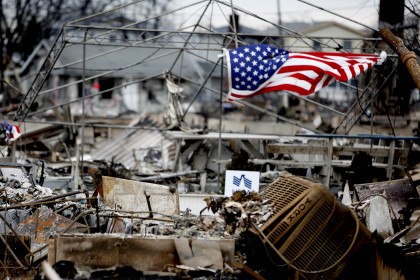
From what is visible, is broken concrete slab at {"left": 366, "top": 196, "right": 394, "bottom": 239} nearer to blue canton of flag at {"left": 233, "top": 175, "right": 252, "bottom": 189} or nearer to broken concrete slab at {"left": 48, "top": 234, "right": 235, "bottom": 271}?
broken concrete slab at {"left": 48, "top": 234, "right": 235, "bottom": 271}

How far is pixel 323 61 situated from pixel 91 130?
1846 cm

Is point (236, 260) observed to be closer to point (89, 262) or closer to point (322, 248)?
point (322, 248)

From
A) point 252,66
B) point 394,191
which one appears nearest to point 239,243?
point 394,191

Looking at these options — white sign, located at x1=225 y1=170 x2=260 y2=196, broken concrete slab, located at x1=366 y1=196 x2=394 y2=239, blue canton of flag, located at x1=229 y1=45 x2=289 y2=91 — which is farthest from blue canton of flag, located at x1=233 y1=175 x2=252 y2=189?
broken concrete slab, located at x1=366 y1=196 x2=394 y2=239

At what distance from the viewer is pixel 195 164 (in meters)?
22.2

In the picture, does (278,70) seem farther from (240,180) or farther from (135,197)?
(135,197)

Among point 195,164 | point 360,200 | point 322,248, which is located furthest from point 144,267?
point 195,164

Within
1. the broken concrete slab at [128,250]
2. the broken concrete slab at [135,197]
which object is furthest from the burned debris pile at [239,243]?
the broken concrete slab at [135,197]

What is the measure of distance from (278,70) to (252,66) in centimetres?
61

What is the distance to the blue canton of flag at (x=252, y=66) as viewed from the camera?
16359mm

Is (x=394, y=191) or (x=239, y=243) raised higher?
(x=394, y=191)

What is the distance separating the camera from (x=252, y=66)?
1641cm

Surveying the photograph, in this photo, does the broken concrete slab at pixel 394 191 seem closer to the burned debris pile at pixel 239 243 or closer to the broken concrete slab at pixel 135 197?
the burned debris pile at pixel 239 243

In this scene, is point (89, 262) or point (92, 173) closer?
point (89, 262)
